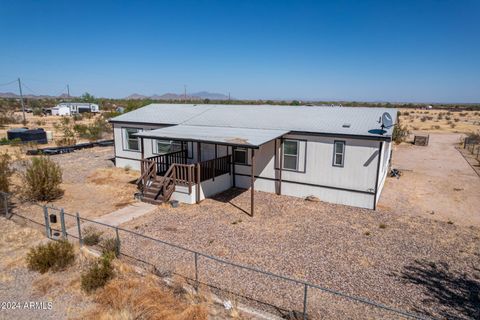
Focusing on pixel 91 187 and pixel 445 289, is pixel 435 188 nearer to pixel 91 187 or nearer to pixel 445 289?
pixel 445 289

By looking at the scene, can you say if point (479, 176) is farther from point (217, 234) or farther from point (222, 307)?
point (222, 307)

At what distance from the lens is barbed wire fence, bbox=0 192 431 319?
6.11 m

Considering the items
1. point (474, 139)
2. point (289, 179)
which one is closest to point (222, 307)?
point (289, 179)

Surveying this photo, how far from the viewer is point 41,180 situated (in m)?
12.5

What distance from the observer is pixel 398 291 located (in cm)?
694

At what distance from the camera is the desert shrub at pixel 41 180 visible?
490 inches

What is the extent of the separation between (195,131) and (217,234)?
582cm

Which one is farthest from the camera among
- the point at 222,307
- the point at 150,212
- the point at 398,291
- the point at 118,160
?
the point at 118,160

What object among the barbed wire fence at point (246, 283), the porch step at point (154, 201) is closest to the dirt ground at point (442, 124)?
the porch step at point (154, 201)

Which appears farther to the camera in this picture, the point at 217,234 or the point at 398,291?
the point at 217,234

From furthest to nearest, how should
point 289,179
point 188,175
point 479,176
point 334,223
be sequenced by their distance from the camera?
1. point 479,176
2. point 289,179
3. point 188,175
4. point 334,223

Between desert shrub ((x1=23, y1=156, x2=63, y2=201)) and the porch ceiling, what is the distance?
3.78 metres

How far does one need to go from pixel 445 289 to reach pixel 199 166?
8.79 meters

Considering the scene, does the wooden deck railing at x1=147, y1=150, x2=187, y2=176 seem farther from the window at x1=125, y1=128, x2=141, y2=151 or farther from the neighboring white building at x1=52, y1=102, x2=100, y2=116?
the neighboring white building at x1=52, y1=102, x2=100, y2=116
